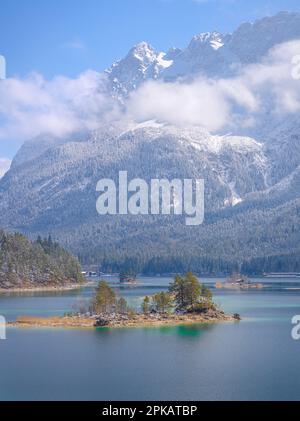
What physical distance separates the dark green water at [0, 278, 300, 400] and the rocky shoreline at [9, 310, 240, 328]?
5.68 metres

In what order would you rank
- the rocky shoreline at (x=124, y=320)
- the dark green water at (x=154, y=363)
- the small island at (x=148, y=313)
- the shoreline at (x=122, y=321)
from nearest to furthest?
1. the dark green water at (x=154, y=363)
2. the shoreline at (x=122, y=321)
3. the rocky shoreline at (x=124, y=320)
4. the small island at (x=148, y=313)

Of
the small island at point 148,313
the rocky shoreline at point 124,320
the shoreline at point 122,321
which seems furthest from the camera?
the small island at point 148,313

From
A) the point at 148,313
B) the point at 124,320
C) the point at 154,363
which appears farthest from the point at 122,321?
the point at 154,363

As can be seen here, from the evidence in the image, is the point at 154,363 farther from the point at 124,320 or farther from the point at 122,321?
the point at 124,320

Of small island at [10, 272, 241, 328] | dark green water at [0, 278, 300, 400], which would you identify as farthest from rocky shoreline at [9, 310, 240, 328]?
dark green water at [0, 278, 300, 400]

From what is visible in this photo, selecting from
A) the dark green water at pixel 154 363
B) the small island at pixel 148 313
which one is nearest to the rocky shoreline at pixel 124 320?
the small island at pixel 148 313

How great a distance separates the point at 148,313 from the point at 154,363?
49.7 m

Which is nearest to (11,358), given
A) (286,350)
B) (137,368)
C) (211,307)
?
(137,368)

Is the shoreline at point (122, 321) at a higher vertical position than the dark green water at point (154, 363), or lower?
higher

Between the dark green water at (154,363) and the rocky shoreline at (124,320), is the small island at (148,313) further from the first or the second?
the dark green water at (154,363)

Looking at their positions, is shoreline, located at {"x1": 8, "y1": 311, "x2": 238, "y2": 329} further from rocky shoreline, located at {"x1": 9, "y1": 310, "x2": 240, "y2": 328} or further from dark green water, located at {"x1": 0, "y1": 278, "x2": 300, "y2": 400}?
dark green water, located at {"x1": 0, "y1": 278, "x2": 300, "y2": 400}

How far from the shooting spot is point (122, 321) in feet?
461

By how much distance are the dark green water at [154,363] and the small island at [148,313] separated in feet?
22.4

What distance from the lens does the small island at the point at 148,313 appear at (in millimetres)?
139375
